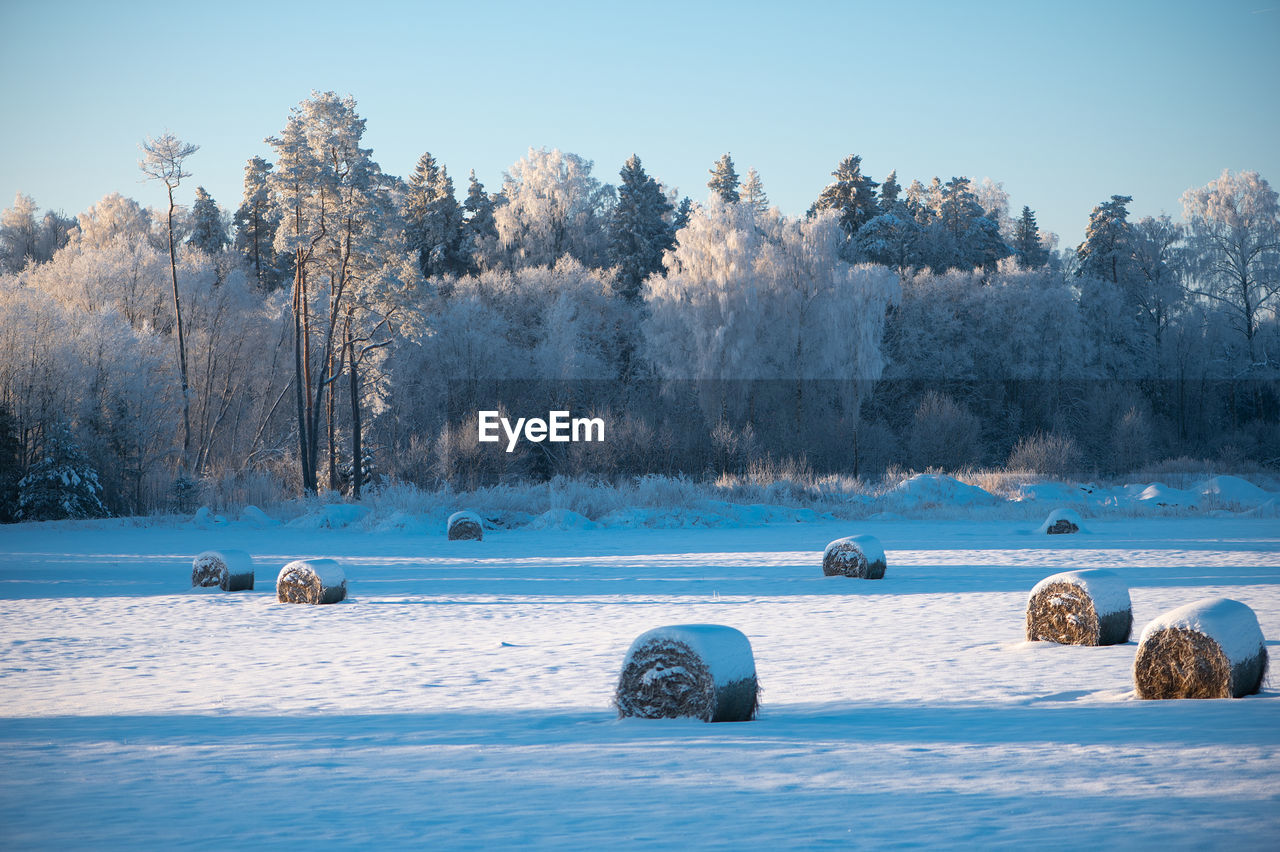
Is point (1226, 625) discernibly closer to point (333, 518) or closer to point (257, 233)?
point (333, 518)

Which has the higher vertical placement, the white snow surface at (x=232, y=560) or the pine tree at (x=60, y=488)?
the pine tree at (x=60, y=488)

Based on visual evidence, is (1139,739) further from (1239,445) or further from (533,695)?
(1239,445)

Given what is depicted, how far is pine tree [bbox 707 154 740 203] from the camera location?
6738 cm

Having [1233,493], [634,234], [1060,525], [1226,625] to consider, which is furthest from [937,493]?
[634,234]

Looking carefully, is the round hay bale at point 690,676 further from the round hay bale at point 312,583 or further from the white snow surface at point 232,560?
the white snow surface at point 232,560

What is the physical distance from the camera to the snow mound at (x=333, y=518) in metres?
28.6

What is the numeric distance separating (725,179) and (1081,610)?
60124mm

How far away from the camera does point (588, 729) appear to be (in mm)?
7059

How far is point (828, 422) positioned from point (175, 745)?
4342 cm

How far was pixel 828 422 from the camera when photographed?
48594mm

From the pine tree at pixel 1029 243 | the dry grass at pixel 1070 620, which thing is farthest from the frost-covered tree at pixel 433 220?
the dry grass at pixel 1070 620

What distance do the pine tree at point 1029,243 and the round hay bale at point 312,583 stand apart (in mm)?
61535

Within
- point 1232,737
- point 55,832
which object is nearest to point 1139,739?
point 1232,737

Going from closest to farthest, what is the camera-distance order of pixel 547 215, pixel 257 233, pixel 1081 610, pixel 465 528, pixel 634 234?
pixel 1081 610
pixel 465 528
pixel 634 234
pixel 547 215
pixel 257 233
